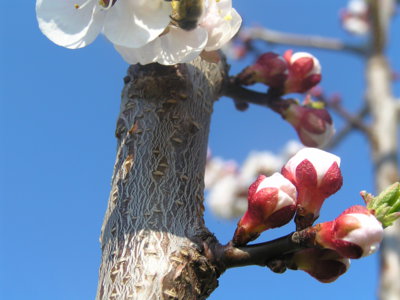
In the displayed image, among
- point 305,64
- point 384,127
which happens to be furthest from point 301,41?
point 305,64

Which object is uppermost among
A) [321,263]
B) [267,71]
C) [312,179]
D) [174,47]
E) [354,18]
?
[354,18]

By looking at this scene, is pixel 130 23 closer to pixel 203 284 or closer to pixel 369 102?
pixel 203 284

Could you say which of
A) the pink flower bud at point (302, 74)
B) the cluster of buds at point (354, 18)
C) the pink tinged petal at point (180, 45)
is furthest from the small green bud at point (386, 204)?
the cluster of buds at point (354, 18)

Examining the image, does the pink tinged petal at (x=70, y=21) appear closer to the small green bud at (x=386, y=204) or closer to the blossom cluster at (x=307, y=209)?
the blossom cluster at (x=307, y=209)

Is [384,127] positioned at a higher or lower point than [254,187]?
higher

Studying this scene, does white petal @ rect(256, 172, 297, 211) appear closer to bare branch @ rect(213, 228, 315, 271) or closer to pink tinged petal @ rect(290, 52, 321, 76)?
bare branch @ rect(213, 228, 315, 271)

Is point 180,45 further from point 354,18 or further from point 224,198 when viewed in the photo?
point 354,18

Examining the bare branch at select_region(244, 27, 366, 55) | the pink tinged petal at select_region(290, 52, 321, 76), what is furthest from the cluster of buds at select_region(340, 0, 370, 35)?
the pink tinged petal at select_region(290, 52, 321, 76)
